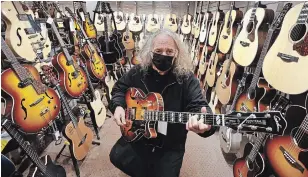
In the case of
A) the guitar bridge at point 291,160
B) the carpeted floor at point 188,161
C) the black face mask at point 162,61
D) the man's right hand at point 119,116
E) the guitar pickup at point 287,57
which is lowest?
the carpeted floor at point 188,161

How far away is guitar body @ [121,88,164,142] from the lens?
1226 millimetres

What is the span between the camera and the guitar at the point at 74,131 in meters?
1.56

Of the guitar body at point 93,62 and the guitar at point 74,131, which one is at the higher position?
the guitar body at point 93,62

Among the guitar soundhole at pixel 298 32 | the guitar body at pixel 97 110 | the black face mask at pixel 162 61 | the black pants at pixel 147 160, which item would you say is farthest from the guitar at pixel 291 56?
the guitar body at pixel 97 110

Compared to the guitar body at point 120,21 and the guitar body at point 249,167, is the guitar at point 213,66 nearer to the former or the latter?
the guitar body at point 249,167

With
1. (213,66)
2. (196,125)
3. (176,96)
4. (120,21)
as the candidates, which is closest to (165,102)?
(176,96)

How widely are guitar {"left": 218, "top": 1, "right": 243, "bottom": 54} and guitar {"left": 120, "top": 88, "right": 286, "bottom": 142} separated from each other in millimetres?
1206

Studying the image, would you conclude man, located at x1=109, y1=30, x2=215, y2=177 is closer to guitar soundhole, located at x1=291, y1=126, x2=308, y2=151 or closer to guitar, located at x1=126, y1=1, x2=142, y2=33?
guitar soundhole, located at x1=291, y1=126, x2=308, y2=151

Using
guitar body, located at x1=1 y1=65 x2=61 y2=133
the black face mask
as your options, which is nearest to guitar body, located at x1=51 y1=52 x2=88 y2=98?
guitar body, located at x1=1 y1=65 x2=61 y2=133

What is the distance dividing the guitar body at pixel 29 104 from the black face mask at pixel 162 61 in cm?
77

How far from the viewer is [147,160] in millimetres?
1329

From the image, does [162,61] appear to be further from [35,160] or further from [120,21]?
[120,21]

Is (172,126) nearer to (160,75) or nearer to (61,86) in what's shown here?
(160,75)

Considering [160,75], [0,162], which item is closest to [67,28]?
[160,75]
